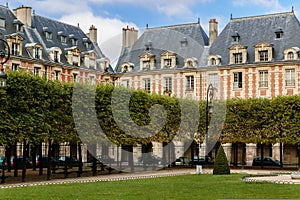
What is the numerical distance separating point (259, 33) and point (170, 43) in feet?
24.4

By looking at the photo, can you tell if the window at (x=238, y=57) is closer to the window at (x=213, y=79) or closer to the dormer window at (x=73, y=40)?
the window at (x=213, y=79)

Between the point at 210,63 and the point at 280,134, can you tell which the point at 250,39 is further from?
the point at 280,134

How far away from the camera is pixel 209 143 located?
33.8 m

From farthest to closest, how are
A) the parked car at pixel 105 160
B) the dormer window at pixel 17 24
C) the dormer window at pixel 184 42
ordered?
the dormer window at pixel 184 42
the dormer window at pixel 17 24
the parked car at pixel 105 160

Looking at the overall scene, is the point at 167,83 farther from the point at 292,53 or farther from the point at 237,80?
the point at 292,53

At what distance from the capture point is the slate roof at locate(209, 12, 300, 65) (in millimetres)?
38688

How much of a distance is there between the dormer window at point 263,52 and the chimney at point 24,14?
54.1 feet

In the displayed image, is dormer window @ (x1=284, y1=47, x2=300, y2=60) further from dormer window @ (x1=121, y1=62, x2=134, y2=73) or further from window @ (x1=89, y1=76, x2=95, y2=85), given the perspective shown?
window @ (x1=89, y1=76, x2=95, y2=85)

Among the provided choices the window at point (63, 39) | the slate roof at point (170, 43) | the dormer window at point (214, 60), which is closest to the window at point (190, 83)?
the slate roof at point (170, 43)

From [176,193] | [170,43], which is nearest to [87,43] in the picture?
[170,43]

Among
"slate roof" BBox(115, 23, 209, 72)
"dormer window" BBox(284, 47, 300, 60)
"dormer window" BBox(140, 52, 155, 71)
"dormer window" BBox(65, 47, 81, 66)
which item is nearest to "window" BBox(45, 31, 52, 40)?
"dormer window" BBox(65, 47, 81, 66)

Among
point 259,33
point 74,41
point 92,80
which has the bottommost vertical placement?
point 92,80

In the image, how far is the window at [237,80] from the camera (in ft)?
130

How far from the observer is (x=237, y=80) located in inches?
1560
